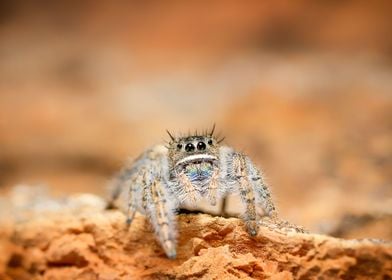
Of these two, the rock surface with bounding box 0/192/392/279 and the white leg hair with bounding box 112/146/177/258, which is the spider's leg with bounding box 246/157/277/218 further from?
the white leg hair with bounding box 112/146/177/258

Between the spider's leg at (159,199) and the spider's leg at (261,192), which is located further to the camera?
the spider's leg at (261,192)

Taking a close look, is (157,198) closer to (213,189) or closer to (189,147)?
(213,189)

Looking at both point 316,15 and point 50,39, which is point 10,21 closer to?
point 50,39

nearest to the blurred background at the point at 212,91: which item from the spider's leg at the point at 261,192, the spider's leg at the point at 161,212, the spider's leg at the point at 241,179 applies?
the spider's leg at the point at 261,192

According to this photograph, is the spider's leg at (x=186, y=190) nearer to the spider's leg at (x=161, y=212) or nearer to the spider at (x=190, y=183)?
the spider at (x=190, y=183)

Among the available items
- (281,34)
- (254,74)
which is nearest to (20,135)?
(254,74)

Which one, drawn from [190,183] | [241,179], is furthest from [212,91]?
[241,179]
